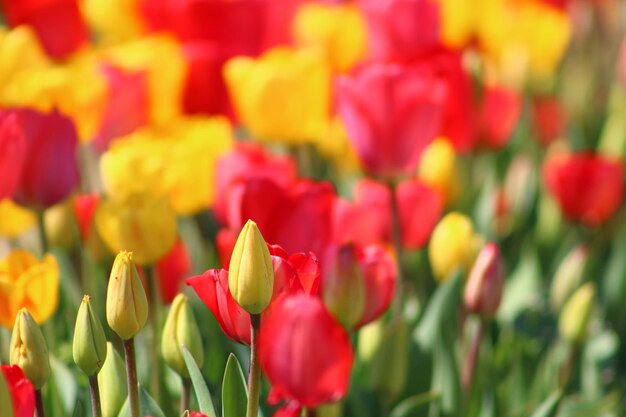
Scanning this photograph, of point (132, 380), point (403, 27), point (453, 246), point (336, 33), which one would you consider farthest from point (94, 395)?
point (336, 33)

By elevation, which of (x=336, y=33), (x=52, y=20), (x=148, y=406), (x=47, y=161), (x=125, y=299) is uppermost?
(x=52, y=20)

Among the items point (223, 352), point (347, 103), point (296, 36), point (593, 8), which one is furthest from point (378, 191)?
point (593, 8)

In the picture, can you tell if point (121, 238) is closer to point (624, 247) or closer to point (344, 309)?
point (344, 309)

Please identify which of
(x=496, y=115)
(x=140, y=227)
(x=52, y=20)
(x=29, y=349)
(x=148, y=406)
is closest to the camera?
(x=29, y=349)

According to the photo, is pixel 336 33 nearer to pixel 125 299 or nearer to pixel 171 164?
pixel 171 164

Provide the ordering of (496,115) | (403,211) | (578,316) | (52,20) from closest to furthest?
(578,316)
(403,211)
(496,115)
(52,20)

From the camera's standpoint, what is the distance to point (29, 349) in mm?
656

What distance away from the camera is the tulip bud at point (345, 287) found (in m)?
0.77

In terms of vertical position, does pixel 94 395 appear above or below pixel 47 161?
below

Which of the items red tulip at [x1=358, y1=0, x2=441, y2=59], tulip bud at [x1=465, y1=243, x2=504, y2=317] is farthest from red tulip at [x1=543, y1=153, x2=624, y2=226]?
tulip bud at [x1=465, y1=243, x2=504, y2=317]

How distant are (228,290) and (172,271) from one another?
1.36 ft

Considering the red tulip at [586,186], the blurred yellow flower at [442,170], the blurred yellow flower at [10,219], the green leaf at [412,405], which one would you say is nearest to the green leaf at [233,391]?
the green leaf at [412,405]

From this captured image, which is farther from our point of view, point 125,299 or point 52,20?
point 52,20

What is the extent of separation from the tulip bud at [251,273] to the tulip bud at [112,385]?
6.5 inches
